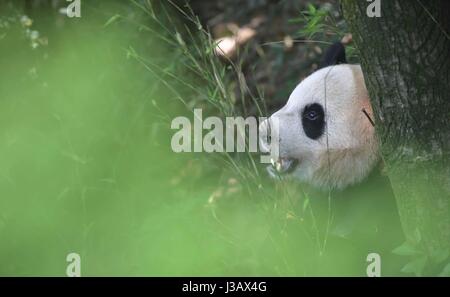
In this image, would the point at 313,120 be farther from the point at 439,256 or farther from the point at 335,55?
the point at 439,256

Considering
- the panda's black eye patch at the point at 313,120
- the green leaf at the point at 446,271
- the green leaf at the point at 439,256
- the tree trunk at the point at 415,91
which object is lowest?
the green leaf at the point at 446,271

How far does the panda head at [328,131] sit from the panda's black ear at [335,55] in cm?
10

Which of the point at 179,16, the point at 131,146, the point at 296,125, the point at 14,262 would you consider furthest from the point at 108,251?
the point at 179,16

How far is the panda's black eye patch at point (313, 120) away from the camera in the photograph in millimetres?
2682

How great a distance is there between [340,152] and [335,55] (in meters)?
0.39

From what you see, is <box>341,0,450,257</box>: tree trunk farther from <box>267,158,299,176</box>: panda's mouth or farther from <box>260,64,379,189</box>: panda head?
<box>267,158,299,176</box>: panda's mouth

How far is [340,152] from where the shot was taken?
8.68ft

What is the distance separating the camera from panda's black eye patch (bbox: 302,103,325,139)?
8.80ft

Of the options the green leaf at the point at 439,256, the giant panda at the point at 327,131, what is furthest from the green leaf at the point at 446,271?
the giant panda at the point at 327,131

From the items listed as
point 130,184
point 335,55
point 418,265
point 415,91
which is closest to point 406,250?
point 418,265

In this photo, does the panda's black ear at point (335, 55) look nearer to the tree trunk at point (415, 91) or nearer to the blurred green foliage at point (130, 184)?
the blurred green foliage at point (130, 184)
